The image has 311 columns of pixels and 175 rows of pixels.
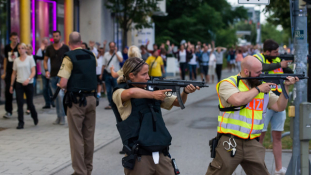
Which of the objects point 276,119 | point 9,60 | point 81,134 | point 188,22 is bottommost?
point 81,134

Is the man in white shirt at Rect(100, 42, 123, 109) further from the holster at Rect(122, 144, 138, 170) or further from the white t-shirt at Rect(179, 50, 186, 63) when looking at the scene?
the white t-shirt at Rect(179, 50, 186, 63)

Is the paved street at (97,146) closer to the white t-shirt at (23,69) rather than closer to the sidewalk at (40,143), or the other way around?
the sidewalk at (40,143)

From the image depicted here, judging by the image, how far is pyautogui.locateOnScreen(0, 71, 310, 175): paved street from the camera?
21.7 ft

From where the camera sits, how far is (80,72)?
607 centimetres

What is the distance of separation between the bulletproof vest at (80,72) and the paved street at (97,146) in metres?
1.21

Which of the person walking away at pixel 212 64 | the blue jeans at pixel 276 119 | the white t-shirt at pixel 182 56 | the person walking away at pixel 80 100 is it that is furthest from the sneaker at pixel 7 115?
the person walking away at pixel 212 64

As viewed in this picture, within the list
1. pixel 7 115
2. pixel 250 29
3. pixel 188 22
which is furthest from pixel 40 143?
pixel 250 29

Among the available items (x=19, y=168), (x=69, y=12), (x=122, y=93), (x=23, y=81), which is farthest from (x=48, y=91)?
(x=122, y=93)

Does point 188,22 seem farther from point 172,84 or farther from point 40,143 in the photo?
point 172,84

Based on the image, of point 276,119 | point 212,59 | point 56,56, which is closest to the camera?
point 276,119

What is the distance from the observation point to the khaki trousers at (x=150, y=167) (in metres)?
3.83

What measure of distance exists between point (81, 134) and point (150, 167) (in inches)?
91.3

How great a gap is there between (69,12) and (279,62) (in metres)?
12.2

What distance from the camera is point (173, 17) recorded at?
3734 centimetres
